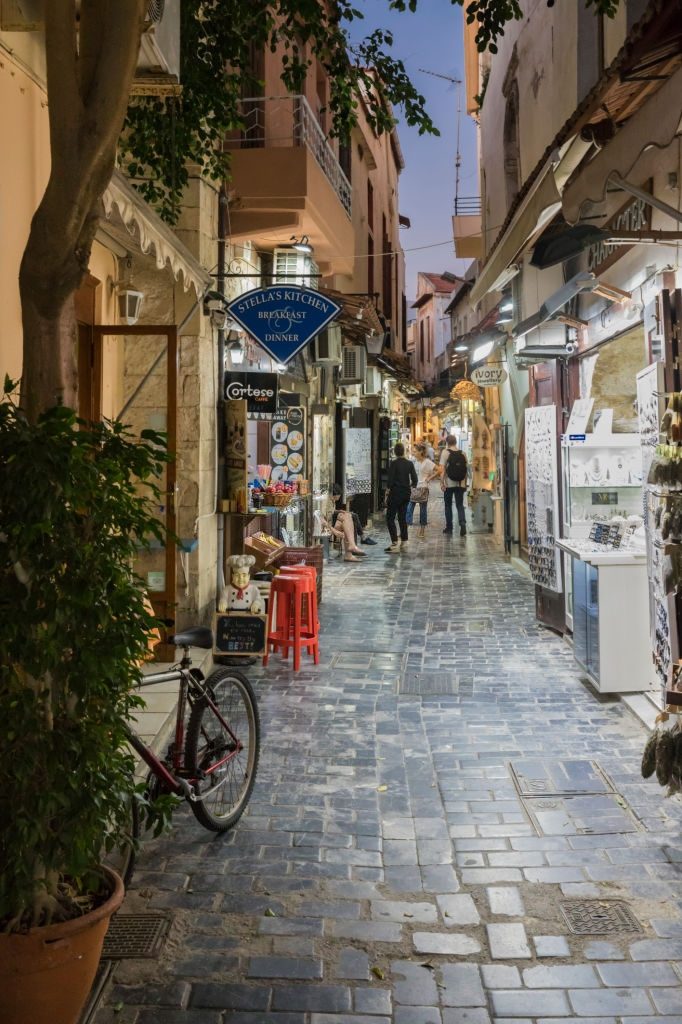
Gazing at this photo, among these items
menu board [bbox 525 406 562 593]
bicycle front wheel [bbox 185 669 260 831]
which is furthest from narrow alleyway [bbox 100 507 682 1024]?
menu board [bbox 525 406 562 593]

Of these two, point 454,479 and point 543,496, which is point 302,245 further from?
point 454,479

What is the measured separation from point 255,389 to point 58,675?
6474mm

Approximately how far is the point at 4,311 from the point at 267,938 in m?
3.48

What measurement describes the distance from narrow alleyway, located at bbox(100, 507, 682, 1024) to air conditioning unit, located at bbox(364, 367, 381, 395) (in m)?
15.8

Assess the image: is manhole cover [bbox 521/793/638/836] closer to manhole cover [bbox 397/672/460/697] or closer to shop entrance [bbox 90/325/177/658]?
manhole cover [bbox 397/672/460/697]

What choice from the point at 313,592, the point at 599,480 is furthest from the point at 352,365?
the point at 313,592

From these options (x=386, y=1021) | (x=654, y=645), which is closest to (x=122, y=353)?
(x=654, y=645)

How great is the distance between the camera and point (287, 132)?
36.6ft

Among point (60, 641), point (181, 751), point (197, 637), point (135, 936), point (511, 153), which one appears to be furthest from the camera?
point (511, 153)

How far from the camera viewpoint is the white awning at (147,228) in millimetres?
4902

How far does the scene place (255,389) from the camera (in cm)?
911

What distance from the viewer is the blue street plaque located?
27.1 feet

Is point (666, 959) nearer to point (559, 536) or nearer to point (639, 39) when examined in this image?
point (639, 39)

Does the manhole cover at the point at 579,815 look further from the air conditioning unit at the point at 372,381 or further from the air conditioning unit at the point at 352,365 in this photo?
the air conditioning unit at the point at 372,381
